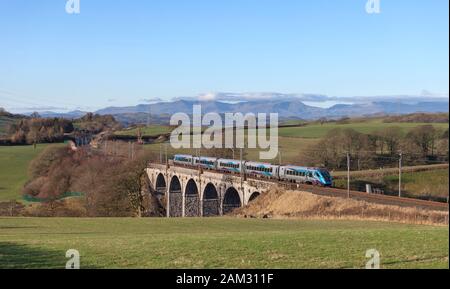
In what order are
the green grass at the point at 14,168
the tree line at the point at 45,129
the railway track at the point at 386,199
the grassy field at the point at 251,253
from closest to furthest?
the grassy field at the point at 251,253
the railway track at the point at 386,199
the green grass at the point at 14,168
the tree line at the point at 45,129

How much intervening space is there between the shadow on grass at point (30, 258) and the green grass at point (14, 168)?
5868 cm

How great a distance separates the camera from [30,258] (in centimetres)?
1327

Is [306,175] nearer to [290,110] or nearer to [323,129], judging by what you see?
[323,129]

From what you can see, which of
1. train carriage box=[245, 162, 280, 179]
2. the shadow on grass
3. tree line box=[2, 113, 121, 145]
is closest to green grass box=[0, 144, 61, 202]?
tree line box=[2, 113, 121, 145]

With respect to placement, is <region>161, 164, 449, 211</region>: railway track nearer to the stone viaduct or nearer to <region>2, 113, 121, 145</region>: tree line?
the stone viaduct

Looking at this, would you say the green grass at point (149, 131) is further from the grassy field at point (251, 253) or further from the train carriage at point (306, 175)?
the grassy field at point (251, 253)

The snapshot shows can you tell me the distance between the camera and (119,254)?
44.3 feet

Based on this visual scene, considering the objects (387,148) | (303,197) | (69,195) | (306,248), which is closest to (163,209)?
(69,195)

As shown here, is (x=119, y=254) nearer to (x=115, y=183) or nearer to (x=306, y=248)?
(x=306, y=248)

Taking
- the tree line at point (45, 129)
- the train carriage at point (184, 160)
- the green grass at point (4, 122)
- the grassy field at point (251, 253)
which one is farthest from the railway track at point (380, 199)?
the green grass at point (4, 122)

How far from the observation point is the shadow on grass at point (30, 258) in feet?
39.3

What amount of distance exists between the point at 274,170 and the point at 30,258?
44.0m

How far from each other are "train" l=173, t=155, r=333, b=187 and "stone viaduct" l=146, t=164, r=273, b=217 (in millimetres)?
2895

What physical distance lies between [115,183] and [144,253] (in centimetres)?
4542
